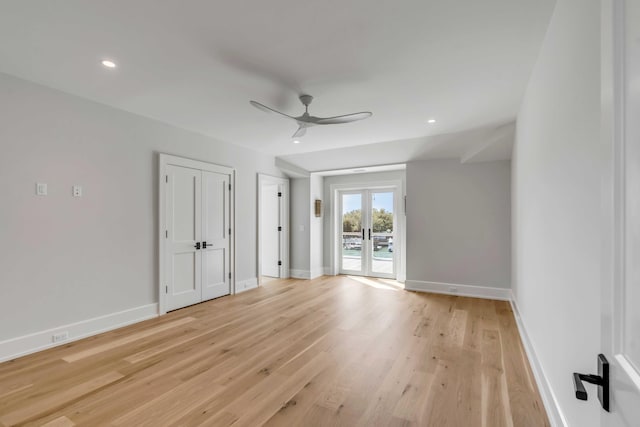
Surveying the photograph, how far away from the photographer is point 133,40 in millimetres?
2291

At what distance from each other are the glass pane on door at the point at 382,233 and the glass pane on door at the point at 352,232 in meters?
0.31

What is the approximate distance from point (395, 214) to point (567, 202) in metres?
4.79

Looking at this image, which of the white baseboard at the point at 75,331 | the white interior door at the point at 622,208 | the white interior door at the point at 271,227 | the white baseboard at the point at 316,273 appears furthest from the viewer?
the white interior door at the point at 271,227

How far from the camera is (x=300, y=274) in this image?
22.2ft

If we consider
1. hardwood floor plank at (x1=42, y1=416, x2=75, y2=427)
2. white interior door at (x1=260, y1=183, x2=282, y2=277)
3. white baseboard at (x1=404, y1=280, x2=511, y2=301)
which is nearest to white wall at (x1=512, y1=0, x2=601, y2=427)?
white baseboard at (x1=404, y1=280, x2=511, y2=301)

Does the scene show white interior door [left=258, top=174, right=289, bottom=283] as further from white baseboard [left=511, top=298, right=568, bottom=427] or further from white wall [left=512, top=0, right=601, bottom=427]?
white wall [left=512, top=0, right=601, bottom=427]

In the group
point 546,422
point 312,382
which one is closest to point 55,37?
point 312,382

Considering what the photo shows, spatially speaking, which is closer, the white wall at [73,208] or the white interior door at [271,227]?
the white wall at [73,208]

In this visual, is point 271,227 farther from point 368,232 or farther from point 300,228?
point 368,232

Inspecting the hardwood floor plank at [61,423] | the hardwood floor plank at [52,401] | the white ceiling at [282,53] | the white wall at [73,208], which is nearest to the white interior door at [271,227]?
the white wall at [73,208]

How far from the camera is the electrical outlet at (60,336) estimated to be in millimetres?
3102

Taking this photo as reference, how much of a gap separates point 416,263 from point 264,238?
11.6 feet

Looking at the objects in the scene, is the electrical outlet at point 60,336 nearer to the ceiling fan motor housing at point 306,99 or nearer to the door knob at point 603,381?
the ceiling fan motor housing at point 306,99

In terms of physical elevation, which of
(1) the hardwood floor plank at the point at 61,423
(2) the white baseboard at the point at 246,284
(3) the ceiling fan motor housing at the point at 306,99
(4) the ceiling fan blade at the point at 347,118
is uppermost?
(3) the ceiling fan motor housing at the point at 306,99
